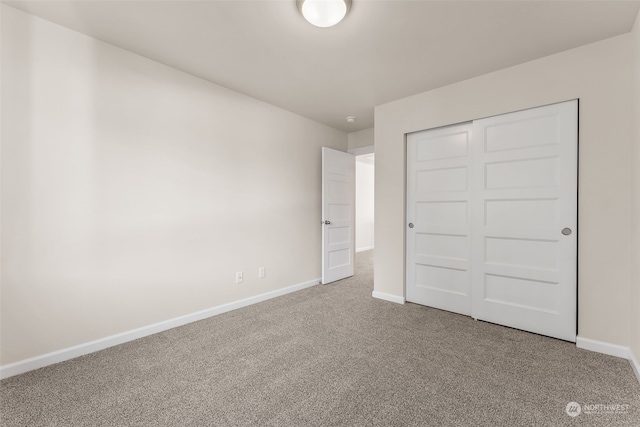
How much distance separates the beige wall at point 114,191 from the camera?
6.30 ft

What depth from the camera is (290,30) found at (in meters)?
2.07

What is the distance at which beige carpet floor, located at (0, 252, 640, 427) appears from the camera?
1501 millimetres

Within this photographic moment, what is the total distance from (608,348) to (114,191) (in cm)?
425

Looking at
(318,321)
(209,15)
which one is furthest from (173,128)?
(318,321)

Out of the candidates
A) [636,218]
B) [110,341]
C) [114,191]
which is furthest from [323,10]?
[110,341]

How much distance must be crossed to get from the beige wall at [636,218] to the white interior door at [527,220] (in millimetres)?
340

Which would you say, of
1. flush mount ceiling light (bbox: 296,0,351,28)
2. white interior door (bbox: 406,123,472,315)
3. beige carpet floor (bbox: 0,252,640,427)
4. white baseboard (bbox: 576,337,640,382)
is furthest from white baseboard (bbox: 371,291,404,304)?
flush mount ceiling light (bbox: 296,0,351,28)

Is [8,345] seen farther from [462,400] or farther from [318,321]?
[462,400]

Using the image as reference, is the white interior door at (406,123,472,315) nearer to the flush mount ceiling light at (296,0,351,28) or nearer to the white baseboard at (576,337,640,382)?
the white baseboard at (576,337,640,382)

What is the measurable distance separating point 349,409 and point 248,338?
1199mm

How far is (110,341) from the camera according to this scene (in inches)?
89.9

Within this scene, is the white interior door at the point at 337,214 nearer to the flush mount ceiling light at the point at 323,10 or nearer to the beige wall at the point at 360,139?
the beige wall at the point at 360,139

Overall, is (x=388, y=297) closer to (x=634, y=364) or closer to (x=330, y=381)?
(x=330, y=381)

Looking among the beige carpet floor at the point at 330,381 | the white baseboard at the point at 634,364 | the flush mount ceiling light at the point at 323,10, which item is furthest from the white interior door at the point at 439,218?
the flush mount ceiling light at the point at 323,10
